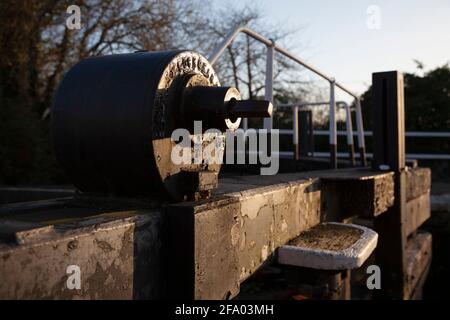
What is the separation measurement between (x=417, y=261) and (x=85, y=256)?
5143 mm

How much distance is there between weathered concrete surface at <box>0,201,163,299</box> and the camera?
3.57 ft

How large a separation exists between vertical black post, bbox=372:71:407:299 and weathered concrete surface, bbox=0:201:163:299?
344 cm

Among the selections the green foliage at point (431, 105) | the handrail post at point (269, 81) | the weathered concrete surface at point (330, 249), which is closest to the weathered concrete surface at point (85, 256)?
the weathered concrete surface at point (330, 249)

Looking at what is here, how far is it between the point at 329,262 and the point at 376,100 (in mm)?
2954

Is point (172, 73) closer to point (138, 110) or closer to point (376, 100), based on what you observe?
point (138, 110)

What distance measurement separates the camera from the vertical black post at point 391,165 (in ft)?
14.8

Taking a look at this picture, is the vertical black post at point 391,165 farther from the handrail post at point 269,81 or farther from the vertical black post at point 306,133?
the vertical black post at point 306,133

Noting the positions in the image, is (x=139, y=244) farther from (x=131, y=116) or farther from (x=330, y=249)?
(x=330, y=249)

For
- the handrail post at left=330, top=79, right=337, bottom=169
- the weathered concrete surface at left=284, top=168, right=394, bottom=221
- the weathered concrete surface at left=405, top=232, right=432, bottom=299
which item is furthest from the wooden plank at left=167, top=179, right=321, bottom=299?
the weathered concrete surface at left=405, top=232, right=432, bottom=299

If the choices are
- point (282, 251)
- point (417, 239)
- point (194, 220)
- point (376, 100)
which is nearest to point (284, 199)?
point (282, 251)

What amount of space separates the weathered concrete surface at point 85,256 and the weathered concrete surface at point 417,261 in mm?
4133

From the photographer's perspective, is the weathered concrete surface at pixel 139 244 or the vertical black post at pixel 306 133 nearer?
the weathered concrete surface at pixel 139 244

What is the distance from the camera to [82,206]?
1.81 m

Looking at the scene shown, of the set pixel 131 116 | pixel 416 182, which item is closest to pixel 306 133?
pixel 416 182
